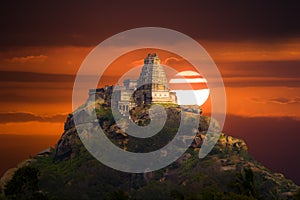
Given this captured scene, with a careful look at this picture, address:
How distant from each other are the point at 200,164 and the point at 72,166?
35068mm

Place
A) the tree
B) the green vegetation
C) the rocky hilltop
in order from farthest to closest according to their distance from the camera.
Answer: the rocky hilltop, the green vegetation, the tree

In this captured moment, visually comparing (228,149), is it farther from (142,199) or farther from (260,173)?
(142,199)

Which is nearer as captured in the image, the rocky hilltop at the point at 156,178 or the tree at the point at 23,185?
the tree at the point at 23,185

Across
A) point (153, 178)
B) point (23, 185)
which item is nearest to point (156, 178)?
point (153, 178)

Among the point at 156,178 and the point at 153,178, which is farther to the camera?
the point at 153,178

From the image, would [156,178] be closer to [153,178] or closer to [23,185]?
[153,178]

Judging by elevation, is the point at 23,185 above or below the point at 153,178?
above

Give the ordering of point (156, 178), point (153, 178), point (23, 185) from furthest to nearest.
→ 1. point (153, 178)
2. point (156, 178)
3. point (23, 185)

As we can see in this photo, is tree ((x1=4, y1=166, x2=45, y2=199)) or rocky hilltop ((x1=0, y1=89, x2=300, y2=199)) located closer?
tree ((x1=4, y1=166, x2=45, y2=199))

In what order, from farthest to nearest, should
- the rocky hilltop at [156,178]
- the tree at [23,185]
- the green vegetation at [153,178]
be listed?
1. the rocky hilltop at [156,178]
2. the green vegetation at [153,178]
3. the tree at [23,185]

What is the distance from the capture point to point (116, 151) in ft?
651

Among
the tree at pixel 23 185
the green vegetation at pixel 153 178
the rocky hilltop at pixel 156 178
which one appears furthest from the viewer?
the rocky hilltop at pixel 156 178

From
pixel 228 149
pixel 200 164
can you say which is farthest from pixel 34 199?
pixel 228 149

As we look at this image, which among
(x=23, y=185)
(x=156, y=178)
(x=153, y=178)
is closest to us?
(x=23, y=185)
